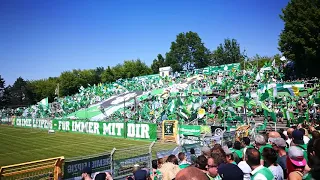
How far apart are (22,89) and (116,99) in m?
58.0

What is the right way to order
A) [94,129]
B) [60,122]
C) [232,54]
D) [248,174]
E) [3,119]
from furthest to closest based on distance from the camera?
[232,54]
[3,119]
[60,122]
[94,129]
[248,174]

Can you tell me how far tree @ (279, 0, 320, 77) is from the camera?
39.2m

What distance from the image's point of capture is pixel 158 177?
23.3 feet

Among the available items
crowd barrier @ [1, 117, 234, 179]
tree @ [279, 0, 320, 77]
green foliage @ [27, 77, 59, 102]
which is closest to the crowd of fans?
crowd barrier @ [1, 117, 234, 179]

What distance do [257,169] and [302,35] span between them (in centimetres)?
4198

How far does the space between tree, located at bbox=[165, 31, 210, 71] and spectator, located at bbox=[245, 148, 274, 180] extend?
84793 millimetres

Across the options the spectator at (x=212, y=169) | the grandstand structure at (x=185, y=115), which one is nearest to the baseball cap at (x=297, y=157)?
the spectator at (x=212, y=169)

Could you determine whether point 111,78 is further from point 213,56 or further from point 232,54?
point 232,54

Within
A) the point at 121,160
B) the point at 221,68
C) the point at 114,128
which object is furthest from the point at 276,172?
the point at 221,68

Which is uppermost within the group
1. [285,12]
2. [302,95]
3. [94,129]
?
[285,12]

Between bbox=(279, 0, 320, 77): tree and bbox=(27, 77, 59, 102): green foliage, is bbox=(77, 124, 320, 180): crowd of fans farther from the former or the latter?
bbox=(27, 77, 59, 102): green foliage

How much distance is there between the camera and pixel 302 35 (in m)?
40.8

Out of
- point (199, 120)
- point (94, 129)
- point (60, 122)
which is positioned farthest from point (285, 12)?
point (60, 122)

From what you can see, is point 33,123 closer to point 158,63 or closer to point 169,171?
point 169,171
